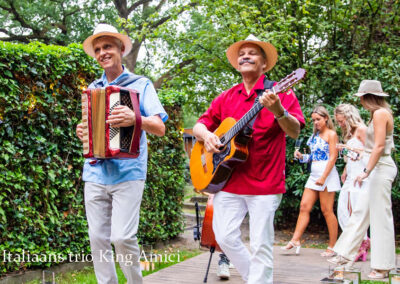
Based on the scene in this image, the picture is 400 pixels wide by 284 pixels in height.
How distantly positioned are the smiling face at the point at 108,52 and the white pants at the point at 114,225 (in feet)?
3.26

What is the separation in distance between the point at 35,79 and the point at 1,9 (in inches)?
589

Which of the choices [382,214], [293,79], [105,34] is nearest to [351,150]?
[382,214]

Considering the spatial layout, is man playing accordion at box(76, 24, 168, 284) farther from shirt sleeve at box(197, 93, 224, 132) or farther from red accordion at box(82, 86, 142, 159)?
shirt sleeve at box(197, 93, 224, 132)

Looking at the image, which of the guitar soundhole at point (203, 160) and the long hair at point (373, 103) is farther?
the long hair at point (373, 103)

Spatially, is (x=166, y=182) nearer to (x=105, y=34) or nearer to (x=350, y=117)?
(x=350, y=117)

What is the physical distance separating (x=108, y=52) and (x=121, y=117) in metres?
0.78

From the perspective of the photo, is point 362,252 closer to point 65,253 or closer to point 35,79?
point 65,253

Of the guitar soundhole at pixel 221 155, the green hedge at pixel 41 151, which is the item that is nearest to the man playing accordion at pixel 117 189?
the guitar soundhole at pixel 221 155

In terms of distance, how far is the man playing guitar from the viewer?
3551 millimetres

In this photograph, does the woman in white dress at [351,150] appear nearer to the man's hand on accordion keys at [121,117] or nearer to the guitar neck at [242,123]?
the guitar neck at [242,123]

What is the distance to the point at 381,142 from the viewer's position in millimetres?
4914

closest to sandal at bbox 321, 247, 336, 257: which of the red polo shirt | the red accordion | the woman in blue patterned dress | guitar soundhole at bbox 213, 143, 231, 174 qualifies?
the woman in blue patterned dress

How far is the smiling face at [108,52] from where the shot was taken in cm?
377

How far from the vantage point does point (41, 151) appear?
4848 millimetres
